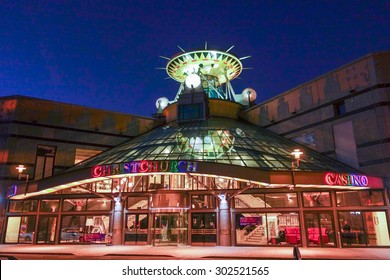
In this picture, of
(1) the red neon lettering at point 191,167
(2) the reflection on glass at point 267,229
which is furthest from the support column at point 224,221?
(1) the red neon lettering at point 191,167

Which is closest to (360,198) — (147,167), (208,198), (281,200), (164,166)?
(281,200)

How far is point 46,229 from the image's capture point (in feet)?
103

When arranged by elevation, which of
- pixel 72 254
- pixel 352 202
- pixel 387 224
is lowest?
pixel 72 254

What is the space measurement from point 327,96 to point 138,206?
20.9 meters

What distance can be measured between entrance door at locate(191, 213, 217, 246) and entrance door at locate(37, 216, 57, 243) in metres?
14.2

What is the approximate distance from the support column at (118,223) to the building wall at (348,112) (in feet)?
61.4

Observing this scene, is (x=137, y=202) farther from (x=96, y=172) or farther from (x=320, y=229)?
(x=320, y=229)

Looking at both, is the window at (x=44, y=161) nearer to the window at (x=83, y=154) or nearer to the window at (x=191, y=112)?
the window at (x=83, y=154)

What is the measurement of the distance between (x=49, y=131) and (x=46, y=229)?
10.6 m

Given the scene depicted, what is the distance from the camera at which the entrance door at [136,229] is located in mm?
28359

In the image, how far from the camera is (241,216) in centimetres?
2786

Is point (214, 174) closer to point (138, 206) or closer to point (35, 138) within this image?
point (138, 206)

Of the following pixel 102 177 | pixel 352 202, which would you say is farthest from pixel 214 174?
pixel 352 202

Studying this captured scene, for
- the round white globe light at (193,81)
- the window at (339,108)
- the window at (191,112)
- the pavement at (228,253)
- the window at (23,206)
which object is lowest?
the pavement at (228,253)
